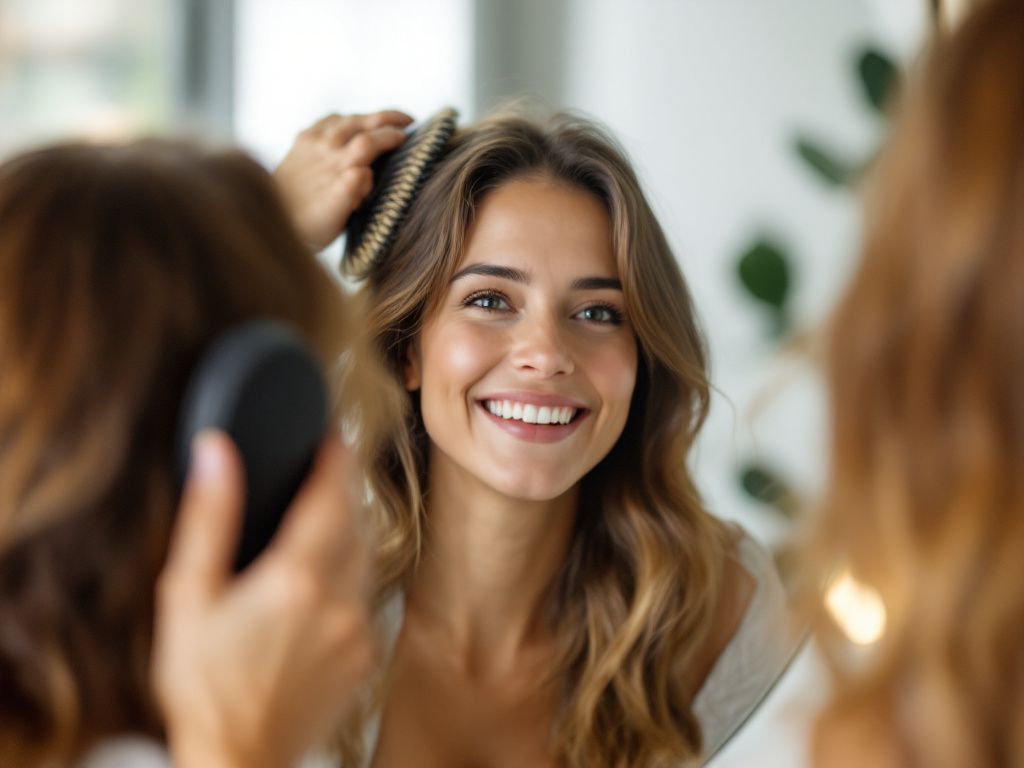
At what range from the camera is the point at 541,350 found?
0.92 meters

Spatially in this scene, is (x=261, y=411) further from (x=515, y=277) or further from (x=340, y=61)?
(x=340, y=61)

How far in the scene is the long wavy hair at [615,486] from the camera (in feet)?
3.11

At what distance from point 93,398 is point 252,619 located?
0.11m

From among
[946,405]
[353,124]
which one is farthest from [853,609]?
[353,124]

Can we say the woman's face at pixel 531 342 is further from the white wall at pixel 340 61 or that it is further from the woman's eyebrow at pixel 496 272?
the white wall at pixel 340 61

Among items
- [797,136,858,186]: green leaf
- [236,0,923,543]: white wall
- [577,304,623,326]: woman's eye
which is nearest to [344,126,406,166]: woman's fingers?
[236,0,923,543]: white wall

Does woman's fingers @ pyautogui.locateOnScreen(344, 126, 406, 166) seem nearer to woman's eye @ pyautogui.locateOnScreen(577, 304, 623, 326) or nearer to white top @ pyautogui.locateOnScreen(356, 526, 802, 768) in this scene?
woman's eye @ pyautogui.locateOnScreen(577, 304, 623, 326)

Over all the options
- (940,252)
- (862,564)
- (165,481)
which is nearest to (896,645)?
(862,564)

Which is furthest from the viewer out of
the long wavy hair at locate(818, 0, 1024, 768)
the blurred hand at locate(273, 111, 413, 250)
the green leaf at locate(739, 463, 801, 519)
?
the green leaf at locate(739, 463, 801, 519)

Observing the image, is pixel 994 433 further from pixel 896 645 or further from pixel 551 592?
pixel 551 592

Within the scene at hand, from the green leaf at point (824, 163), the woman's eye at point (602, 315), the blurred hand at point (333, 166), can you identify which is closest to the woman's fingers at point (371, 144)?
the blurred hand at point (333, 166)

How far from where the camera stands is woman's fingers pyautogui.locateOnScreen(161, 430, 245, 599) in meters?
0.46

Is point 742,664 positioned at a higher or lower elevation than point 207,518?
lower

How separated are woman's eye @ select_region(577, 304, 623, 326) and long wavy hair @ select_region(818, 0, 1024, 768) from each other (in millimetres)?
475
